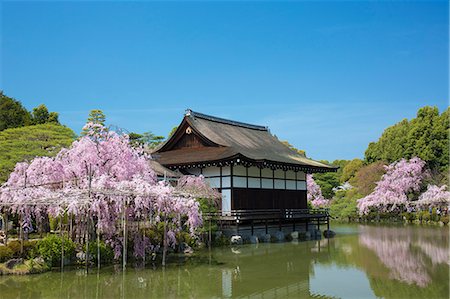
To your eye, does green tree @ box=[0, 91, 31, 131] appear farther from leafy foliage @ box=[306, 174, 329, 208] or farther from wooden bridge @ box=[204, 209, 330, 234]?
leafy foliage @ box=[306, 174, 329, 208]

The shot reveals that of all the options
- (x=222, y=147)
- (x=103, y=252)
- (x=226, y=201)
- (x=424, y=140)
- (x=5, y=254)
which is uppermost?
(x=424, y=140)

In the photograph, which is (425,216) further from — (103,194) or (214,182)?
(103,194)

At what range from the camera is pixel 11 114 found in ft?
125

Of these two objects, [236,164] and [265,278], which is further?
[236,164]

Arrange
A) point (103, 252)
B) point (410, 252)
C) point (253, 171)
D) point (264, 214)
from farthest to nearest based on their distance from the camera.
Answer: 1. point (253, 171)
2. point (264, 214)
3. point (410, 252)
4. point (103, 252)

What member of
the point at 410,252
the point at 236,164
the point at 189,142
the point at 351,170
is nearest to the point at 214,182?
the point at 236,164

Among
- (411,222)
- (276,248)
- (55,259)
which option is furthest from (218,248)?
(411,222)

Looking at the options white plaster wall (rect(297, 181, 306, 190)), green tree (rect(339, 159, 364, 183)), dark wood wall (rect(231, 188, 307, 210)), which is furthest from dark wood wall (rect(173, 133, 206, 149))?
green tree (rect(339, 159, 364, 183))

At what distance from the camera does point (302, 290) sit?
42.5ft

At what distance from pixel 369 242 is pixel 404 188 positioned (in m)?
19.4

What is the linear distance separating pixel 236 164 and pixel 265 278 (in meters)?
10.9

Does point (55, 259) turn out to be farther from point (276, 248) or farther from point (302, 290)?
point (276, 248)

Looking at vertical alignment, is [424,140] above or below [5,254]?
above

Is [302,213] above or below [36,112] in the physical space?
below
